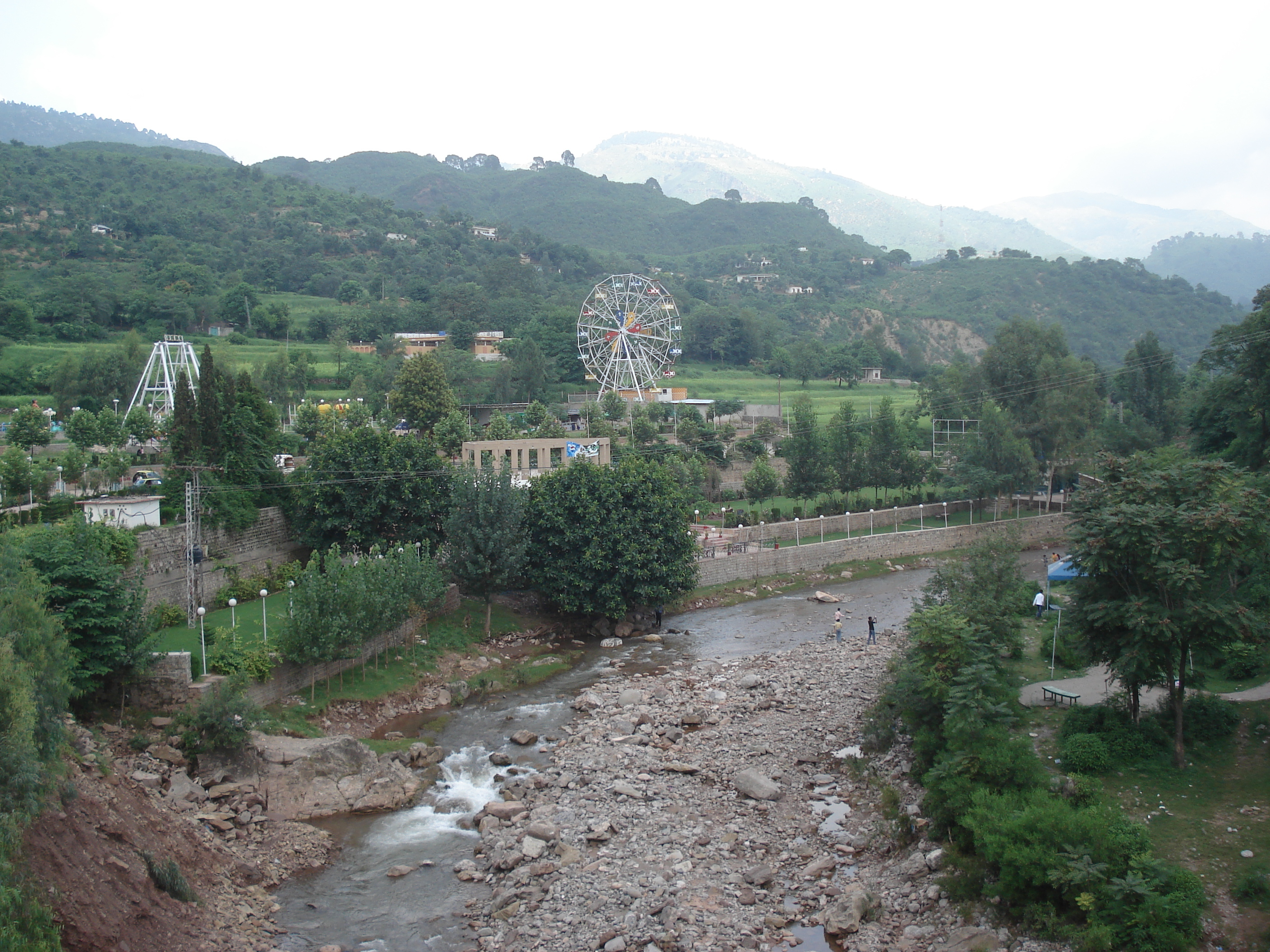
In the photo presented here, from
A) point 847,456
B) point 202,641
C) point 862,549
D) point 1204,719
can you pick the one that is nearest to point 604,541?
point 202,641

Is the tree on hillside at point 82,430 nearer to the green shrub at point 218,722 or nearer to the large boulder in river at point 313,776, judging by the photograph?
the green shrub at point 218,722

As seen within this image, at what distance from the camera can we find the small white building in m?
24.9

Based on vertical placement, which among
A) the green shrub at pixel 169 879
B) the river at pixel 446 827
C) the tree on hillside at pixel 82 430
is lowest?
the river at pixel 446 827

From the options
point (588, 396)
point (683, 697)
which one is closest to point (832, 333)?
point (588, 396)

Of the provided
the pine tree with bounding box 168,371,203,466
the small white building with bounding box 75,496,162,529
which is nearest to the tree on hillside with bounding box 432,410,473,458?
the pine tree with bounding box 168,371,203,466

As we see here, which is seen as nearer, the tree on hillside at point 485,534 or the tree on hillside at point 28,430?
the tree on hillside at point 485,534

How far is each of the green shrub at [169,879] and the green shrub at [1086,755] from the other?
13.7 metres

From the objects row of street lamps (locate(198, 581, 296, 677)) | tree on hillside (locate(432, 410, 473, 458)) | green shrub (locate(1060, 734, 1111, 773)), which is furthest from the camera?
tree on hillside (locate(432, 410, 473, 458))

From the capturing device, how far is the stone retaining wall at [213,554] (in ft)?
80.0

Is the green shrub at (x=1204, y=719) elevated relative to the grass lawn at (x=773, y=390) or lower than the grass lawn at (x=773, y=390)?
lower

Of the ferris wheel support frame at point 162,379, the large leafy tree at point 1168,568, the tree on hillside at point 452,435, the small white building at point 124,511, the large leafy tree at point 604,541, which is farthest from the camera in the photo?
the ferris wheel support frame at point 162,379

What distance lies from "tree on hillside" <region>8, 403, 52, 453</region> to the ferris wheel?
1405 inches

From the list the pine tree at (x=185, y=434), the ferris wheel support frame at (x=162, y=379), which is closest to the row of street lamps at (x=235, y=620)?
the pine tree at (x=185, y=434)

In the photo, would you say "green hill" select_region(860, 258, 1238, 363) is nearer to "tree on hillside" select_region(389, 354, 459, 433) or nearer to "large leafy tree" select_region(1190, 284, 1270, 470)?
"tree on hillside" select_region(389, 354, 459, 433)
